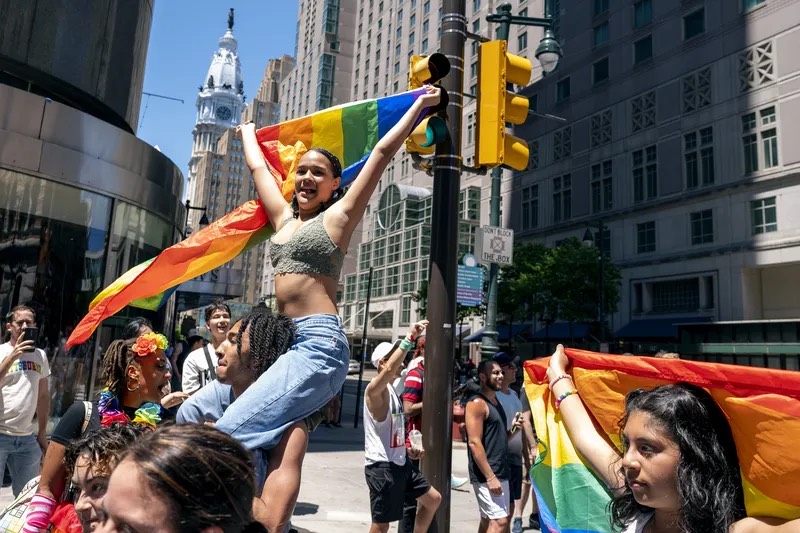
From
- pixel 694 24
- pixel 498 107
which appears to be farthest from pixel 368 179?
pixel 694 24

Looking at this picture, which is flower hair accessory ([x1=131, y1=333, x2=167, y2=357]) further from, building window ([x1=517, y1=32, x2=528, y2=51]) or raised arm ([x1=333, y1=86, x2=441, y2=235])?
building window ([x1=517, y1=32, x2=528, y2=51])

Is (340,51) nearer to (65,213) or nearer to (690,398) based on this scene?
(65,213)

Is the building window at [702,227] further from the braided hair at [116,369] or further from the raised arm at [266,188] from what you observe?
the braided hair at [116,369]

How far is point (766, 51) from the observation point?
3291 cm

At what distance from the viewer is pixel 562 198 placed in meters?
45.6

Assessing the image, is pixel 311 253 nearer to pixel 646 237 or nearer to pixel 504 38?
pixel 504 38

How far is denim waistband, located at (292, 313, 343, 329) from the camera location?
2750mm

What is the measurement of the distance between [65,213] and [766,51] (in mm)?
34563

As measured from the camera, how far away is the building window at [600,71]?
43.1 m

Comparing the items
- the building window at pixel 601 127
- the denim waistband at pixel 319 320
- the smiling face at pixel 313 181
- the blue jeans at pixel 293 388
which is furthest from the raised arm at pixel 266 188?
the building window at pixel 601 127

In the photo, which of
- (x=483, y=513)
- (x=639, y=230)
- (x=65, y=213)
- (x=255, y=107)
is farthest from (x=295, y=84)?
(x=483, y=513)

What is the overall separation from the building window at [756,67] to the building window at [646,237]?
29.6 feet

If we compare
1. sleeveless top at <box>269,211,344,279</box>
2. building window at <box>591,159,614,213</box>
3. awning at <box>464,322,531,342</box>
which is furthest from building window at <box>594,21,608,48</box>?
sleeveless top at <box>269,211,344,279</box>

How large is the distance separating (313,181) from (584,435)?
177 cm
